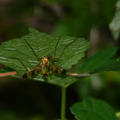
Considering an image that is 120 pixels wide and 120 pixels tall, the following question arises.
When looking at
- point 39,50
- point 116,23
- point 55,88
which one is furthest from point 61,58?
point 55,88

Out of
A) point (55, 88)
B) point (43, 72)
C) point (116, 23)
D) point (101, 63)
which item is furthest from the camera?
point (55, 88)

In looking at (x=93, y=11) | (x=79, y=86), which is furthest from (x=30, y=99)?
(x=93, y=11)

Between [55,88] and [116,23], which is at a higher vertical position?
[116,23]

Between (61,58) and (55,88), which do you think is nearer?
(61,58)

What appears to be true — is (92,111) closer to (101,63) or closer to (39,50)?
(101,63)

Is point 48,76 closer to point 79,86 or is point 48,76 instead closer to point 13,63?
point 13,63
